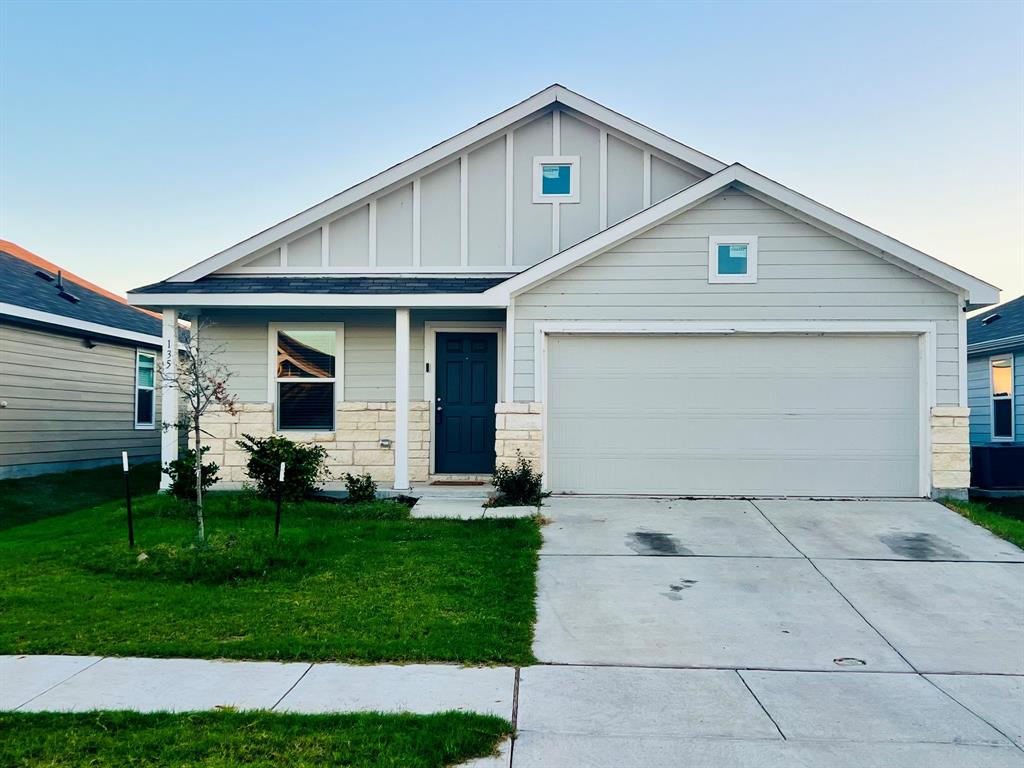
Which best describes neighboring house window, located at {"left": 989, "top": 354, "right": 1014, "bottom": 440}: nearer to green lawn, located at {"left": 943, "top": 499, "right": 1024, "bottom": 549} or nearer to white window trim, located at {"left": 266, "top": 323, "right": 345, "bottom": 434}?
green lawn, located at {"left": 943, "top": 499, "right": 1024, "bottom": 549}

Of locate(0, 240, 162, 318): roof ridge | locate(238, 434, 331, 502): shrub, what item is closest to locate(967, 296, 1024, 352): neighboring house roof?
locate(238, 434, 331, 502): shrub

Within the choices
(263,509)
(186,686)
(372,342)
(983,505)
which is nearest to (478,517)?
(263,509)

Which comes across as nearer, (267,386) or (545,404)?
(545,404)

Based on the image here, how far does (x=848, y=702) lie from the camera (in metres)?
4.37

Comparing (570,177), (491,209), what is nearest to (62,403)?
→ (491,209)

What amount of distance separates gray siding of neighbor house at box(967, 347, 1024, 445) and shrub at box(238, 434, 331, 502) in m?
13.3

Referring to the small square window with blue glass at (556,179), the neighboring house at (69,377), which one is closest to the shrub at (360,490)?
the small square window with blue glass at (556,179)

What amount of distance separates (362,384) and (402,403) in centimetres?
131

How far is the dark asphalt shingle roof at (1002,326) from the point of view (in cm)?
1495

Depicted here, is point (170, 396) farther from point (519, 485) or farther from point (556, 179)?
point (556, 179)

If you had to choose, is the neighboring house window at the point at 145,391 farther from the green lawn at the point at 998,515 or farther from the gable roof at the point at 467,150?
the green lawn at the point at 998,515

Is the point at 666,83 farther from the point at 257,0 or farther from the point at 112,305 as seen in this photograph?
the point at 112,305

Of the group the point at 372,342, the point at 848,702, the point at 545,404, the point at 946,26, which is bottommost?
the point at 848,702

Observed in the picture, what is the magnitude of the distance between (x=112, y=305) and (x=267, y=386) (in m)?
8.70
